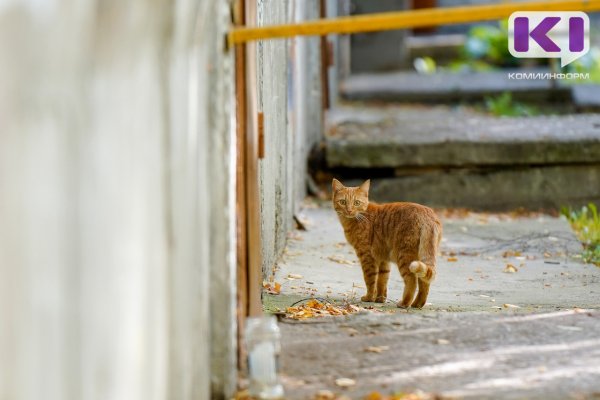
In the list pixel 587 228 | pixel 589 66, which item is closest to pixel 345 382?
pixel 587 228

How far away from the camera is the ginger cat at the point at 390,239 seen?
643cm

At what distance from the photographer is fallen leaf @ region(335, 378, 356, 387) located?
174 inches

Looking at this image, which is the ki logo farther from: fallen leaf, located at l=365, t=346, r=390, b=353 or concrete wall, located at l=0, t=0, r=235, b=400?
concrete wall, located at l=0, t=0, r=235, b=400

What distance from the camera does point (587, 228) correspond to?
30.0ft

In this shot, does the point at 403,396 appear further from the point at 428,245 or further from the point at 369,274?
the point at 369,274

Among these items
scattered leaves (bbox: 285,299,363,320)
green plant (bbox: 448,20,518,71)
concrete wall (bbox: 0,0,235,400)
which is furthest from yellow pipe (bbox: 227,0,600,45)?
green plant (bbox: 448,20,518,71)

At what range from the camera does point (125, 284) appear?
3.18 m

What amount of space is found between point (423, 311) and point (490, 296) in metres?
0.85

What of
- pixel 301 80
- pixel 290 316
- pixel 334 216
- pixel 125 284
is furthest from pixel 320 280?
pixel 125 284

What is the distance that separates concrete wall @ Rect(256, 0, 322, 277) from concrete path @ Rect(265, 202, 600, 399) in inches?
17.3

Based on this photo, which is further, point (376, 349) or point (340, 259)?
point (340, 259)

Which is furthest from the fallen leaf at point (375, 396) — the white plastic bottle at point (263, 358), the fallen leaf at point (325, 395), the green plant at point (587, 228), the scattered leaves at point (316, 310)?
the green plant at point (587, 228)

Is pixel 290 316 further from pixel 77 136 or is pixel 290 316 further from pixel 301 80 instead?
pixel 301 80

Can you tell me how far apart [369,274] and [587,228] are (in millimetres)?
3105
